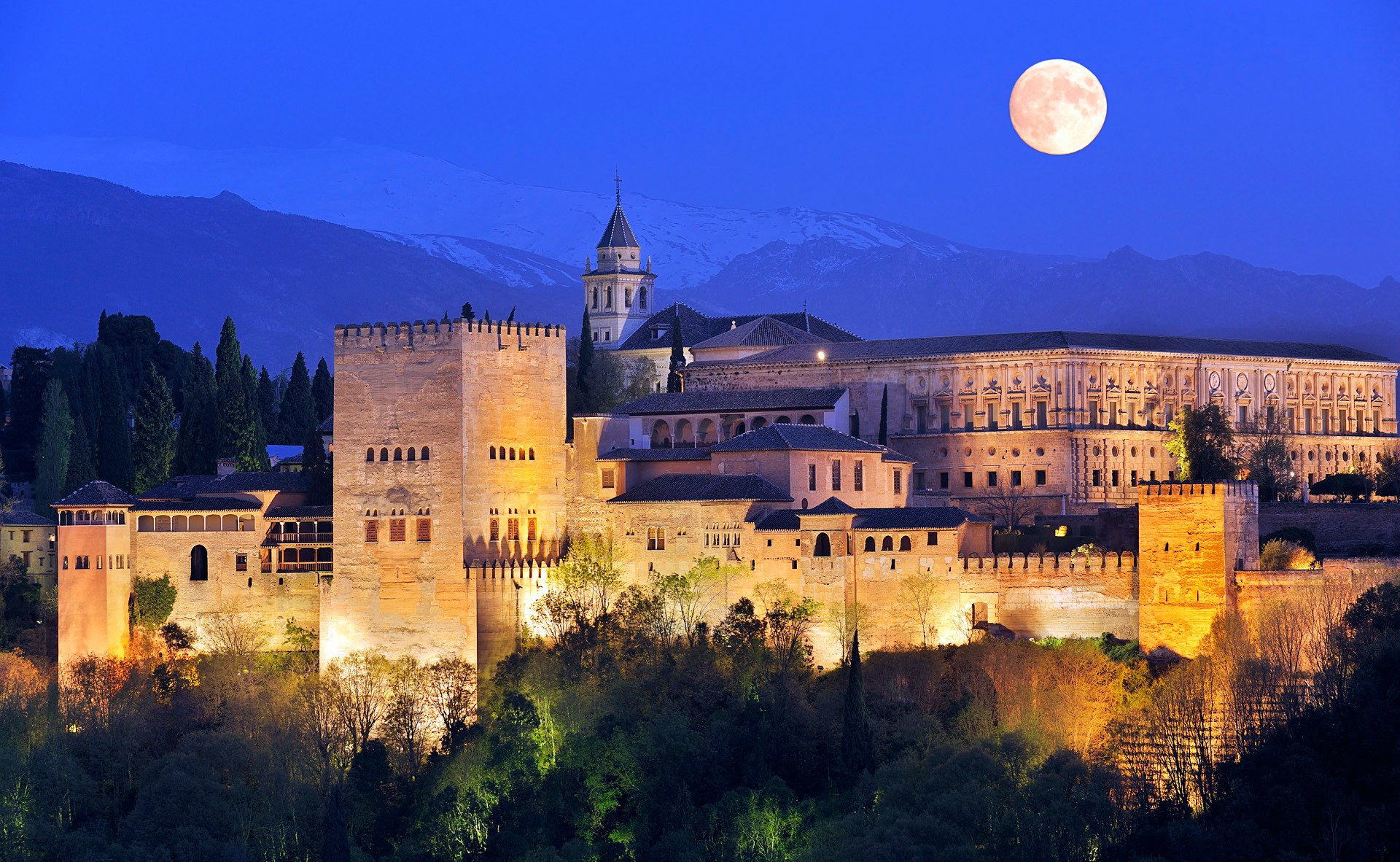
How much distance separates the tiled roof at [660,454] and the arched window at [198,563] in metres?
10.5

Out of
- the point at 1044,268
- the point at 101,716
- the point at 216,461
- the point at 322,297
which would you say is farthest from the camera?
the point at 322,297

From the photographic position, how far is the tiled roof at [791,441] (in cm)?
5209

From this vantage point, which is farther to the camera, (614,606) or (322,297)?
(322,297)

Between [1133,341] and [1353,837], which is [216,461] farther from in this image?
[1353,837]

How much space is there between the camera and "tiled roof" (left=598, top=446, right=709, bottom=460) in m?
53.2

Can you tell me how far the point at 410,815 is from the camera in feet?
143

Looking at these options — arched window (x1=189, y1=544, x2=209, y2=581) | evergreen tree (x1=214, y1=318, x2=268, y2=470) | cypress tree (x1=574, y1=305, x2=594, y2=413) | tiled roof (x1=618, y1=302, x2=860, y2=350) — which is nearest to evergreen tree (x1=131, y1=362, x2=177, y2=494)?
evergreen tree (x1=214, y1=318, x2=268, y2=470)

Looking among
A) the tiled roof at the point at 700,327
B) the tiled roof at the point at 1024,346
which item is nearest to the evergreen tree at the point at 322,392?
the tiled roof at the point at 700,327

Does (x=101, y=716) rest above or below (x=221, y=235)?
below

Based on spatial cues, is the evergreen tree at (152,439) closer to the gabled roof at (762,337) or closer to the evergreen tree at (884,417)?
the gabled roof at (762,337)

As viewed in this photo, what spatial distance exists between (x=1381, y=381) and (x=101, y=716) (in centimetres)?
4875

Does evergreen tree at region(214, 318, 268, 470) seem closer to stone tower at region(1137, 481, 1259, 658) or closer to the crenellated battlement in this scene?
the crenellated battlement

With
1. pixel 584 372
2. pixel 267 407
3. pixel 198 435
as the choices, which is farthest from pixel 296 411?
pixel 584 372

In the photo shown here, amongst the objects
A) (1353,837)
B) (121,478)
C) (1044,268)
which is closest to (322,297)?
(1044,268)
